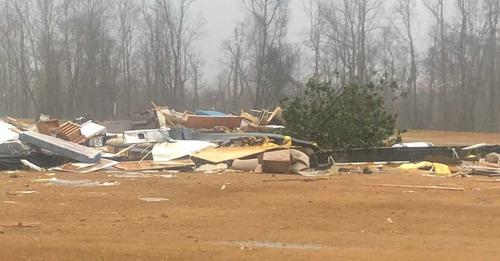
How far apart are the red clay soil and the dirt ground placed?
2 centimetres

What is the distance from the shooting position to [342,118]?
73.0ft

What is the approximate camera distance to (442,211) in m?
10.8

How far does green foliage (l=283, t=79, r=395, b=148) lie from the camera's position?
72.6 ft

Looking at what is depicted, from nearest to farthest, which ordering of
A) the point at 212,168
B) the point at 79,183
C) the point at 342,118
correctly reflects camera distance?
the point at 79,183, the point at 212,168, the point at 342,118

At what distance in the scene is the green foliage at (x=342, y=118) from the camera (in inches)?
871

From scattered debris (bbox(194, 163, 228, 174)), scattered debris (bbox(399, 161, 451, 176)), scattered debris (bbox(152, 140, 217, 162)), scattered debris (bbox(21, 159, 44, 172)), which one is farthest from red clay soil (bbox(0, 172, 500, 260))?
scattered debris (bbox(152, 140, 217, 162))

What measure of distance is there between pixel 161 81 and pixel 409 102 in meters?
24.4

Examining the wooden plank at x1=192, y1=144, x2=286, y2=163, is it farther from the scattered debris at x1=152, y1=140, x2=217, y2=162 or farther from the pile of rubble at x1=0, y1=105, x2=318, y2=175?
the scattered debris at x1=152, y1=140, x2=217, y2=162

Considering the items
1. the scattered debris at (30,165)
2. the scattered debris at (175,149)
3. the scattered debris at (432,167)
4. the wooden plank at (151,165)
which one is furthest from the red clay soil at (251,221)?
the scattered debris at (175,149)

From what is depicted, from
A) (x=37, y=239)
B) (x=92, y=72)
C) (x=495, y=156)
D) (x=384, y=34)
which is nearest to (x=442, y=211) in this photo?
(x=37, y=239)

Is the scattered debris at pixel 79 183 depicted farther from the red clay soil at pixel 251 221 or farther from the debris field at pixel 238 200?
the red clay soil at pixel 251 221

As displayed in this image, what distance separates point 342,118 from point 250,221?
43.0 feet

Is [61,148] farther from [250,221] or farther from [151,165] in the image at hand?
[250,221]

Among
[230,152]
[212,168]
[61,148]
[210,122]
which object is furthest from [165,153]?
[210,122]
